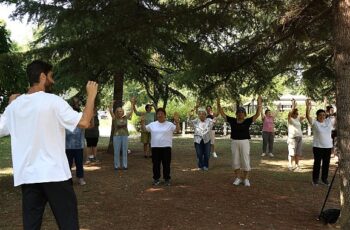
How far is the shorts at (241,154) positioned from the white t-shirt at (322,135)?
1769 mm

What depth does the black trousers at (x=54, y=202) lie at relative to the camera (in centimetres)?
379

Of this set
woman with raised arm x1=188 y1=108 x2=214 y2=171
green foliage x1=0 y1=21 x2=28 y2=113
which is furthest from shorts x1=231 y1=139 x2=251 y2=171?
green foliage x1=0 y1=21 x2=28 y2=113

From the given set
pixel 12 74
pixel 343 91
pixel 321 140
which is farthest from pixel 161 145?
pixel 343 91

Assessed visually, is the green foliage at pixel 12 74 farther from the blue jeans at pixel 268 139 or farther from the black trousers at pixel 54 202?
the blue jeans at pixel 268 139

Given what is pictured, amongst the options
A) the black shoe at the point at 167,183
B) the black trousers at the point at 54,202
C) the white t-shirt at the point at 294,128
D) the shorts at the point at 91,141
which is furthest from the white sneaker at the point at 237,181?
the black trousers at the point at 54,202

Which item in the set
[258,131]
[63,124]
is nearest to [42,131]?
[63,124]

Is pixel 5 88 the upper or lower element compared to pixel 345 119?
upper

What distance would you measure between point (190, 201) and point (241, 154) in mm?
2142

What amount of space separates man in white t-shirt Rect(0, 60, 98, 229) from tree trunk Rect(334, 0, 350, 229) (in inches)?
168

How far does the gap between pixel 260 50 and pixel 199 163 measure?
4.99 m

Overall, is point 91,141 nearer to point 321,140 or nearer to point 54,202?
point 321,140

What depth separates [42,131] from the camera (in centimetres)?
379

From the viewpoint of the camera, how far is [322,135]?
35.5ft

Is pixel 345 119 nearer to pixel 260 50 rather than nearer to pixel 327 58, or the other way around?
pixel 260 50
